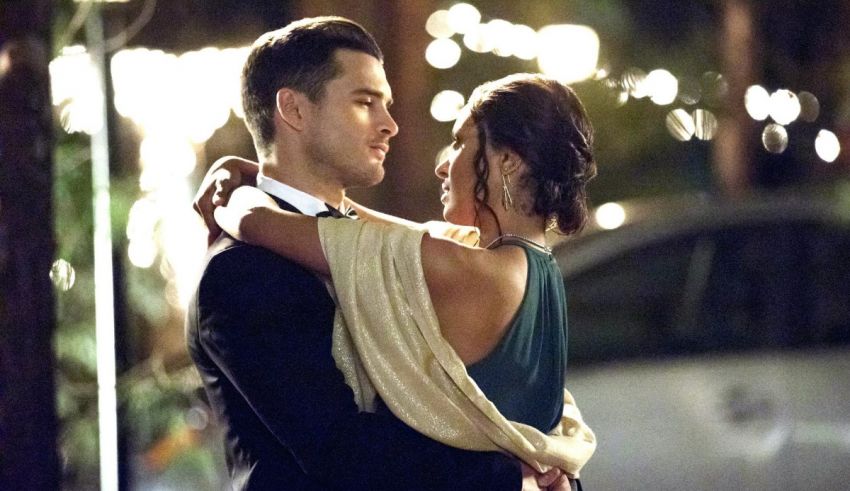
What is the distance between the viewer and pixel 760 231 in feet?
15.9

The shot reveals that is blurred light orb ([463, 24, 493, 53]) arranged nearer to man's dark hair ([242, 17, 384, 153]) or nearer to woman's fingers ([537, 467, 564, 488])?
man's dark hair ([242, 17, 384, 153])

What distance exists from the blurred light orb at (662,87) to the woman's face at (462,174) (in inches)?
236

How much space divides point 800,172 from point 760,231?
4094mm

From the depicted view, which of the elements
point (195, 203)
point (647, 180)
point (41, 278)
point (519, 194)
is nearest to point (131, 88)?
point (41, 278)

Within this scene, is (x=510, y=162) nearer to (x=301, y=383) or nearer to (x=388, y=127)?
(x=388, y=127)

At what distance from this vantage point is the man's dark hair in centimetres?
249

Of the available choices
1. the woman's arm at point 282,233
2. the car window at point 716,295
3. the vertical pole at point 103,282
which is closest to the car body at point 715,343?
the car window at point 716,295

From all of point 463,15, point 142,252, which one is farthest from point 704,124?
point 142,252

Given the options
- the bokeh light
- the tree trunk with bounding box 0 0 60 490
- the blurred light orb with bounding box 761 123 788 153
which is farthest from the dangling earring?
the blurred light orb with bounding box 761 123 788 153

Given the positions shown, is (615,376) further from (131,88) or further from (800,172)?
(800,172)

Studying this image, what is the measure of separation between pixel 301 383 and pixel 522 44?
5862 mm

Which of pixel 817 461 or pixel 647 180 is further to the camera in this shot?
pixel 647 180

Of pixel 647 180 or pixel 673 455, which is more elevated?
pixel 647 180

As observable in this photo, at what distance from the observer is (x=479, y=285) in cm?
231
